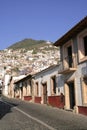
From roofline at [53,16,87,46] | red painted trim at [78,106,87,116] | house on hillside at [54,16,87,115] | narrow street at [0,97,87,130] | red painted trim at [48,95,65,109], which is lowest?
narrow street at [0,97,87,130]

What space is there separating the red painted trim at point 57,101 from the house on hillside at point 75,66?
74cm

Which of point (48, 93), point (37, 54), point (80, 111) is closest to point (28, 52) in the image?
point (37, 54)

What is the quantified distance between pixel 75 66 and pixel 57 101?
5353 mm

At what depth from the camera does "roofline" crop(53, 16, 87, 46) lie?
18080 mm

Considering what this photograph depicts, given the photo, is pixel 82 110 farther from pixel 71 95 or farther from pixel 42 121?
pixel 42 121

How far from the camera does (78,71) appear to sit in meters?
19.9

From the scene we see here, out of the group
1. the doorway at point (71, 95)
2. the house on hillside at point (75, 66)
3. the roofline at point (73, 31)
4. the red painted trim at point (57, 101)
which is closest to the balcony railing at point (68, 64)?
the house on hillside at point (75, 66)

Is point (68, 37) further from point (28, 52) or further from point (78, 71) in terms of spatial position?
point (28, 52)

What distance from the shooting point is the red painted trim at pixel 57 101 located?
2309cm

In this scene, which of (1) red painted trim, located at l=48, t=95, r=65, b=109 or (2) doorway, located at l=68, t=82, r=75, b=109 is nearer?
(2) doorway, located at l=68, t=82, r=75, b=109

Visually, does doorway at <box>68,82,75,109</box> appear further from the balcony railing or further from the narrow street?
the narrow street

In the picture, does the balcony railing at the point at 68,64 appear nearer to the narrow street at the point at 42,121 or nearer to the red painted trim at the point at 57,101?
the red painted trim at the point at 57,101

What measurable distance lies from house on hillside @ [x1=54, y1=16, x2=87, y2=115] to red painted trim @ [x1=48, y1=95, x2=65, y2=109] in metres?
0.74

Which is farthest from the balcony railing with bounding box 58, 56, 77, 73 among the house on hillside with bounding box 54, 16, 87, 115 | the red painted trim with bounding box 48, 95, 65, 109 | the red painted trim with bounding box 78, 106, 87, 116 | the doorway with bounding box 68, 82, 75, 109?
the red painted trim with bounding box 78, 106, 87, 116
